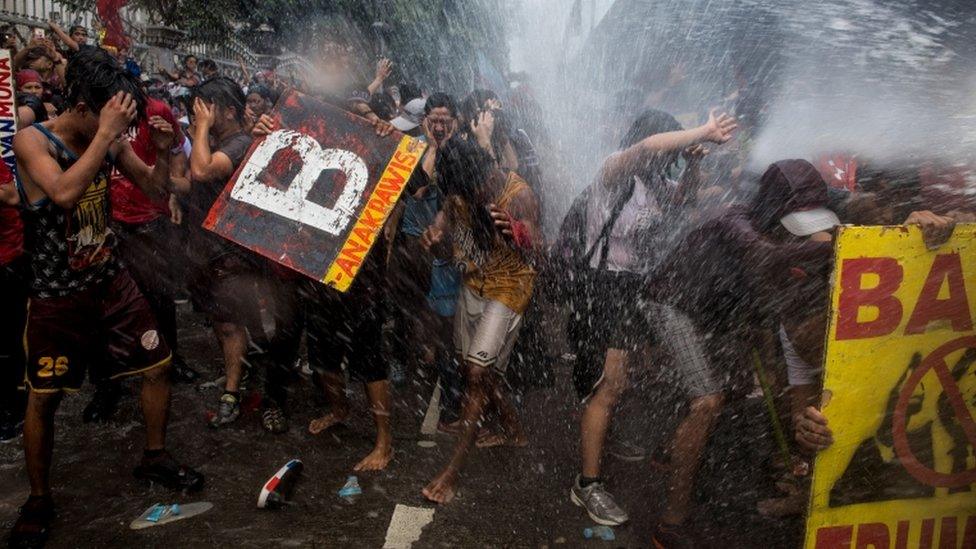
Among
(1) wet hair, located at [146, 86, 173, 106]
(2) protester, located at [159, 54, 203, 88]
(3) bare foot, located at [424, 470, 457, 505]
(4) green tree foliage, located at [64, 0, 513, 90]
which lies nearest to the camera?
(3) bare foot, located at [424, 470, 457, 505]

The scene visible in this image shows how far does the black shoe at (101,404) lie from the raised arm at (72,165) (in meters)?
1.72

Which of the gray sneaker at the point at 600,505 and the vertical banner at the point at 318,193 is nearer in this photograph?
the gray sneaker at the point at 600,505

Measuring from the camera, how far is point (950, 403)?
2447mm

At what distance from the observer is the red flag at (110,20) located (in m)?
10.6

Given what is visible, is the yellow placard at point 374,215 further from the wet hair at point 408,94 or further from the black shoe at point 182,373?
the wet hair at point 408,94

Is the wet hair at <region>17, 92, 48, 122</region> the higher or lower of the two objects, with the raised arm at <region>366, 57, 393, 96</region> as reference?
lower

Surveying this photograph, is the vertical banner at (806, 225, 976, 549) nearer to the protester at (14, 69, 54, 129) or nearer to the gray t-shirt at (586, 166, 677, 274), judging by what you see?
the gray t-shirt at (586, 166, 677, 274)

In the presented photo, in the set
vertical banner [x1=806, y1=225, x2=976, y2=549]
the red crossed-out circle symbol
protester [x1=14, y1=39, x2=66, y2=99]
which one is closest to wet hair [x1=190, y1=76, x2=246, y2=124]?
protester [x1=14, y1=39, x2=66, y2=99]

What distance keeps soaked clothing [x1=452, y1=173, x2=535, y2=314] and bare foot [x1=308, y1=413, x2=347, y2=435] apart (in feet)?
4.18

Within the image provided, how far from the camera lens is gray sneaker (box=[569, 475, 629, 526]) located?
3.39 metres

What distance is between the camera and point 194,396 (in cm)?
478

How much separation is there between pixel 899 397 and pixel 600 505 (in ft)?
4.91

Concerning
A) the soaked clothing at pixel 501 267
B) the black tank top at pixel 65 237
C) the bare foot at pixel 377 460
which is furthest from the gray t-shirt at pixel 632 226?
the black tank top at pixel 65 237

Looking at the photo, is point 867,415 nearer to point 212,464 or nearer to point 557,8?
point 212,464
